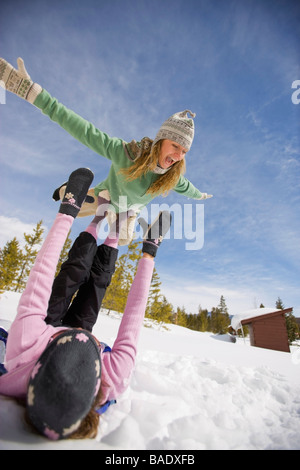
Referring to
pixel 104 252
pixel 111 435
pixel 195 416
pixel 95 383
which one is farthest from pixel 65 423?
pixel 104 252

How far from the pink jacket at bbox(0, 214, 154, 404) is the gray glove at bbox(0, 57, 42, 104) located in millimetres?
1540

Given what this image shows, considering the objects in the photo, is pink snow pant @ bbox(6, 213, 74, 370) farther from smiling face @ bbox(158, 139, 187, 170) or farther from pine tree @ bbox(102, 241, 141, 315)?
pine tree @ bbox(102, 241, 141, 315)

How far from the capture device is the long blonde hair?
220 cm

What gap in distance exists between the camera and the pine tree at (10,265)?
19.1m

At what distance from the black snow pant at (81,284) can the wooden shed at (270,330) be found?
20.6 metres

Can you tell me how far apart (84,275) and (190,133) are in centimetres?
211

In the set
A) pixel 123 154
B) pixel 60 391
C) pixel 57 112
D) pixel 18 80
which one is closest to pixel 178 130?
pixel 123 154

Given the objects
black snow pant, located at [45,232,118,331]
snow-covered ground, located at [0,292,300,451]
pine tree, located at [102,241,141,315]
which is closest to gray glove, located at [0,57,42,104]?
black snow pant, located at [45,232,118,331]

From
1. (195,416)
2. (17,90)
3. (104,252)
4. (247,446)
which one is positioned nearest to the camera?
(247,446)

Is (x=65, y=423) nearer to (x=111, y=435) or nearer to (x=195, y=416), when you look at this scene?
(x=111, y=435)

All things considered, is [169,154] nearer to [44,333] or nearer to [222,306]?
[44,333]

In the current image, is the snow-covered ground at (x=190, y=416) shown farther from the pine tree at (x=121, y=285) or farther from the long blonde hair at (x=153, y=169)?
the pine tree at (x=121, y=285)

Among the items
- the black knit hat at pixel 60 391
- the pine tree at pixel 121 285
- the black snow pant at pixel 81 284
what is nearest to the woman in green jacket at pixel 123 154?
the black snow pant at pixel 81 284
